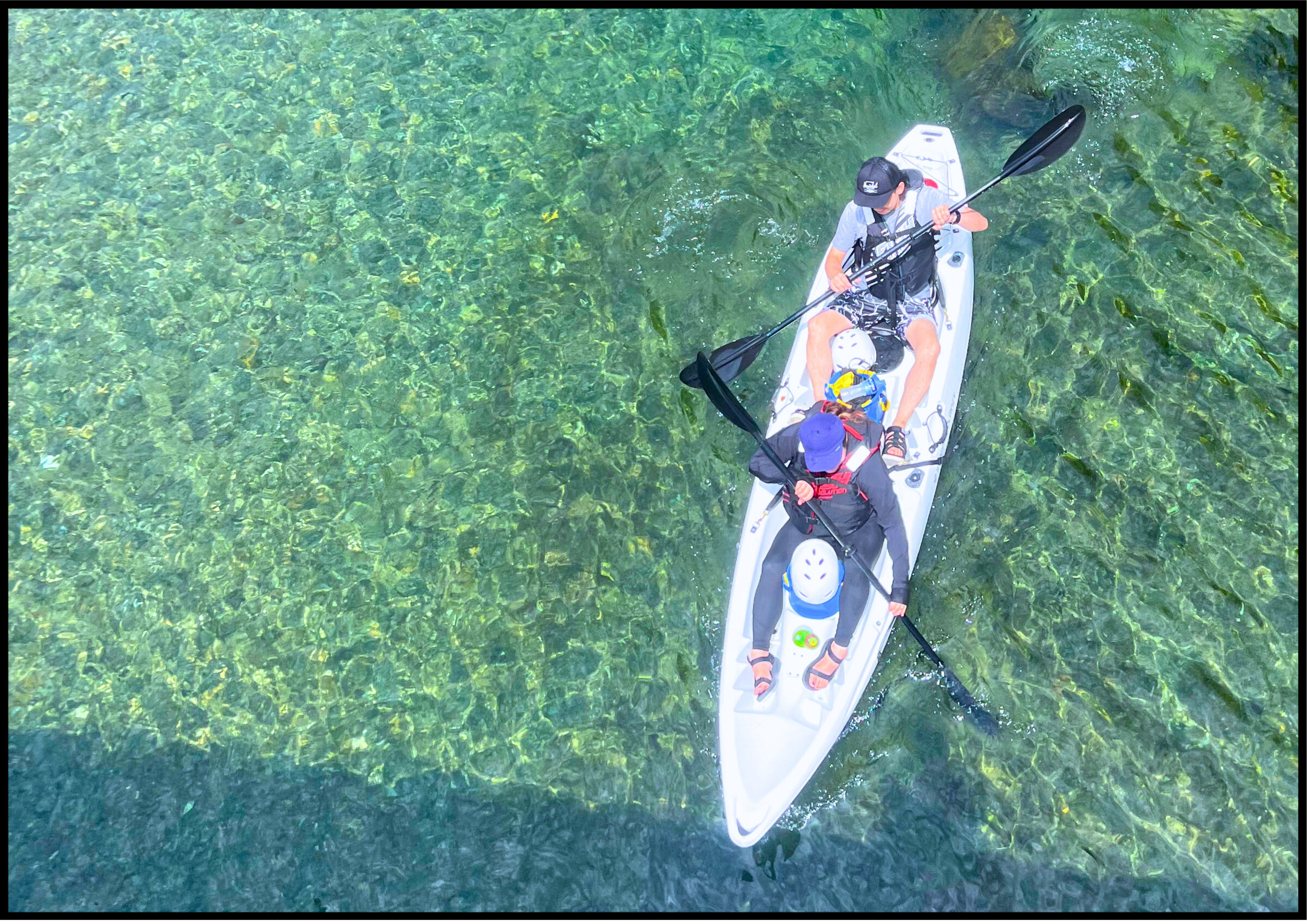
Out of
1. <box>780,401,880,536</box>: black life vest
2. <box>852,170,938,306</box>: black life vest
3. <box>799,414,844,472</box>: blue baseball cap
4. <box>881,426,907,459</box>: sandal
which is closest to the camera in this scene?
<box>799,414,844,472</box>: blue baseball cap

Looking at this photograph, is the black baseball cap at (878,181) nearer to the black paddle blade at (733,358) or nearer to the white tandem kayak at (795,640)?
the white tandem kayak at (795,640)

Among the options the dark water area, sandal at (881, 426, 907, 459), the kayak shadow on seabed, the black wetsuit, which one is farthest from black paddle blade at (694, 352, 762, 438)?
the kayak shadow on seabed

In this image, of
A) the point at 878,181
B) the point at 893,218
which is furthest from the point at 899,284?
the point at 878,181

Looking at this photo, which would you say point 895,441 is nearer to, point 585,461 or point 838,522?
point 838,522

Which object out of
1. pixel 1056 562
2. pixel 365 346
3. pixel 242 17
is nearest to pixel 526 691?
pixel 365 346

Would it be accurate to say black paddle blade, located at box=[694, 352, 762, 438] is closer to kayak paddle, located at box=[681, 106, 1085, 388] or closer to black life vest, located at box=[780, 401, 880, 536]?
kayak paddle, located at box=[681, 106, 1085, 388]

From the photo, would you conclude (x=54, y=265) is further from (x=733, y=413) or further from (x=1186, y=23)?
(x=1186, y=23)
